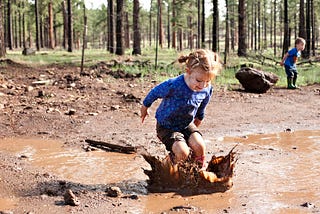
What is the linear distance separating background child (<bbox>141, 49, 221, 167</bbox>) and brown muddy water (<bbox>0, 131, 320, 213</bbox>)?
0.48m

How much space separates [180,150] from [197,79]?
71cm

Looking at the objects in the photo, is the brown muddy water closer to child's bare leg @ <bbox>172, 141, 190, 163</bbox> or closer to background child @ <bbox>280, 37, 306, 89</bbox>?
child's bare leg @ <bbox>172, 141, 190, 163</bbox>

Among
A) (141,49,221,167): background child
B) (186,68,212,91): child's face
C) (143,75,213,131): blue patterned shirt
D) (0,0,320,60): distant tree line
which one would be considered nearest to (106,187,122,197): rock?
(141,49,221,167): background child

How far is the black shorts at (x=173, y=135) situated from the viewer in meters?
4.56

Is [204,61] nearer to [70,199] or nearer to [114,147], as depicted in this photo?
[70,199]

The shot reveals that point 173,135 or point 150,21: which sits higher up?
point 150,21

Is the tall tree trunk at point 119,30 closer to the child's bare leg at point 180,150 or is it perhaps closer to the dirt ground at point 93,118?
the dirt ground at point 93,118

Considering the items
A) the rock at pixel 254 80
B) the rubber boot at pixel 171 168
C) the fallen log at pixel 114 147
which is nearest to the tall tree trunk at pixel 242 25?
the rock at pixel 254 80

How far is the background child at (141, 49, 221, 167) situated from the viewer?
439 cm

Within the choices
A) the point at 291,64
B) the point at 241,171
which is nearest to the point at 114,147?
the point at 241,171

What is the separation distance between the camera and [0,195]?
429 cm

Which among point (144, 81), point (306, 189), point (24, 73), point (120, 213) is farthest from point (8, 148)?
point (24, 73)

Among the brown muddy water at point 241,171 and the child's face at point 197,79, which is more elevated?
the child's face at point 197,79

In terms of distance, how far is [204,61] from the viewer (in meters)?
4.33
